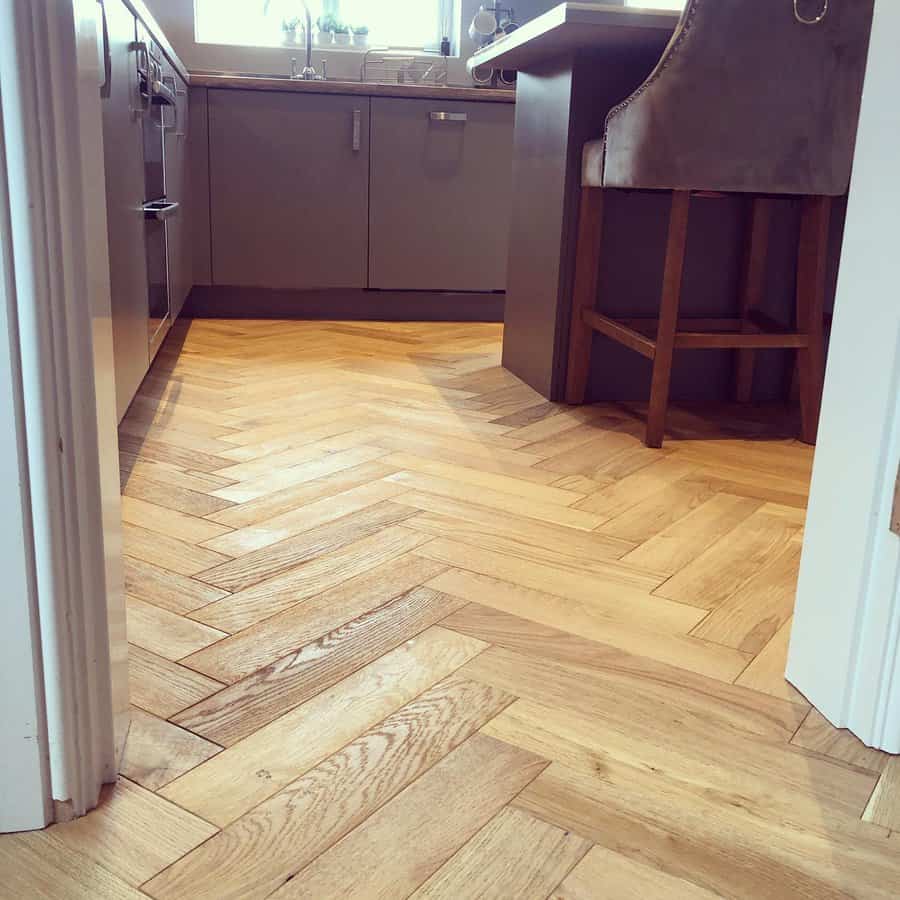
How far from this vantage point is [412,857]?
0.76 meters

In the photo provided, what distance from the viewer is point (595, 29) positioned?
1.98 meters

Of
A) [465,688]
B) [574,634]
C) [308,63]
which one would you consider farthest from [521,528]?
[308,63]

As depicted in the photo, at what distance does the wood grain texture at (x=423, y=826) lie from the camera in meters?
0.73

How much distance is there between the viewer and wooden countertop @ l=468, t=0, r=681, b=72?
1936mm

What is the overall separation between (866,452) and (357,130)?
280 centimetres

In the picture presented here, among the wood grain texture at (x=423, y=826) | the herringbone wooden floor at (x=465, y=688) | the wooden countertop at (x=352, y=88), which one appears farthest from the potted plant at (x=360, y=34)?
the wood grain texture at (x=423, y=826)

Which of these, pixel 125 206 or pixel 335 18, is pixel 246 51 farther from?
pixel 125 206

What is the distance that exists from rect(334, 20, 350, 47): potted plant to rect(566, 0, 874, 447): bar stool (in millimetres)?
2336

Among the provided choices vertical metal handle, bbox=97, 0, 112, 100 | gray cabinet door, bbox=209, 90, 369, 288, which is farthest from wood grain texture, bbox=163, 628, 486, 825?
gray cabinet door, bbox=209, 90, 369, 288

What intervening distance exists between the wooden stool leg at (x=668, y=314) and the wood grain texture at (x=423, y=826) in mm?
1157

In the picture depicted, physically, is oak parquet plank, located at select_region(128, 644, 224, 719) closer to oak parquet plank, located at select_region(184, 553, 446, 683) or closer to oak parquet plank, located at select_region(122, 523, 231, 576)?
oak parquet plank, located at select_region(184, 553, 446, 683)

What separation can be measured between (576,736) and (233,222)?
2.84 metres

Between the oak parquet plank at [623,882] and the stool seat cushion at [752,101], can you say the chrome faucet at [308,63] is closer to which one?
the stool seat cushion at [752,101]

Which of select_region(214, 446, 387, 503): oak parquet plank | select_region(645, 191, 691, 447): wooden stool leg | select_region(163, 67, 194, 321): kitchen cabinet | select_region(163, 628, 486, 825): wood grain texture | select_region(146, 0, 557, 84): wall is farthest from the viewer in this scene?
select_region(146, 0, 557, 84): wall
